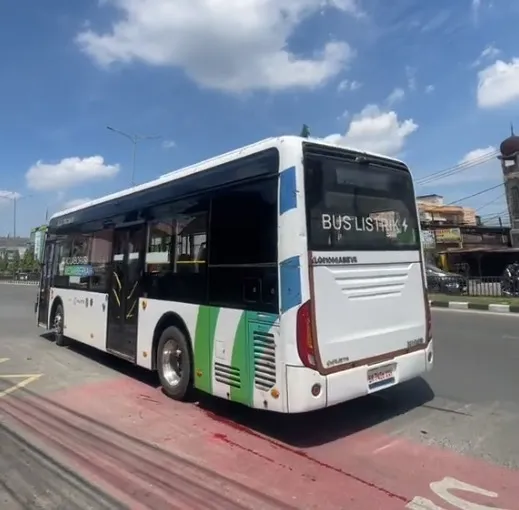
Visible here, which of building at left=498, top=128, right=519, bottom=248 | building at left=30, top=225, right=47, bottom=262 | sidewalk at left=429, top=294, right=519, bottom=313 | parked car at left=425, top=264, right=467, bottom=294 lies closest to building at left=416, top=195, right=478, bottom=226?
building at left=498, top=128, right=519, bottom=248

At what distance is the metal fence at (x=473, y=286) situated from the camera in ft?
66.4

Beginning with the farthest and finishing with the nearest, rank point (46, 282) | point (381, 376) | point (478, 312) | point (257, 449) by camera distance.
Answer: point (478, 312), point (46, 282), point (381, 376), point (257, 449)

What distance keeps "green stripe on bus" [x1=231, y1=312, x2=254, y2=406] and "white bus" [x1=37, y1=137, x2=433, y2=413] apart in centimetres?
1

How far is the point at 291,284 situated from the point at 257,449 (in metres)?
1.59

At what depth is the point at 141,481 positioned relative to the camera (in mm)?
3996

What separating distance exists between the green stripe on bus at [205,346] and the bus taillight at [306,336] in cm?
123

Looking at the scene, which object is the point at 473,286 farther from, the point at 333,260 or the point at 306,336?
the point at 306,336

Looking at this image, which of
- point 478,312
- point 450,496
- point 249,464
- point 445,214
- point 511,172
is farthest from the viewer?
point 445,214

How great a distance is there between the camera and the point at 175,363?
646cm

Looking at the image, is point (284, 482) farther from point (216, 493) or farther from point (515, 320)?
point (515, 320)

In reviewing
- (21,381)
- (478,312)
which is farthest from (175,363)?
(478,312)

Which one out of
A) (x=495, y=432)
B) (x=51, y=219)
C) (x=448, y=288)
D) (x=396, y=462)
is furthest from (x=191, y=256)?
(x=448, y=288)

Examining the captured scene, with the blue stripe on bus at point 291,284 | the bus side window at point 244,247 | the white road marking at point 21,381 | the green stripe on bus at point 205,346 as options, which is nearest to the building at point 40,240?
the white road marking at point 21,381

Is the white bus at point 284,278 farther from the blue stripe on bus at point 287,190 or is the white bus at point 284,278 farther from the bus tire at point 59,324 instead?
the bus tire at point 59,324
